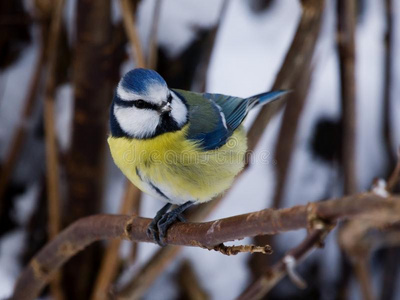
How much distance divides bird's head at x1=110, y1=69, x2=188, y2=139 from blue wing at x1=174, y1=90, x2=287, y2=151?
1.5 inches

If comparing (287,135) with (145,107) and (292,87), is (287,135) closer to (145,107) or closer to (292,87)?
(292,87)

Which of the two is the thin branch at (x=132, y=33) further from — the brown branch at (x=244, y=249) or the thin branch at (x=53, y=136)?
the brown branch at (x=244, y=249)

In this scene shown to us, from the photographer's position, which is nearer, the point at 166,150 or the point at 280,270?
the point at 166,150

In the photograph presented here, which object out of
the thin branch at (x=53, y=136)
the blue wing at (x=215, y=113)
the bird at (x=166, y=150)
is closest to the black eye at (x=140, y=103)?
the bird at (x=166, y=150)

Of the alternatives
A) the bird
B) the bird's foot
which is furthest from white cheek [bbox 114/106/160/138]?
the bird's foot

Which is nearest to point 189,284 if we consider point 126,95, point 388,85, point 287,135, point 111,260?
point 111,260

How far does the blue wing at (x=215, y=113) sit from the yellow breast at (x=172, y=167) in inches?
1.4

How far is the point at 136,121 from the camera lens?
99cm

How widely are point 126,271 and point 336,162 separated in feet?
2.19

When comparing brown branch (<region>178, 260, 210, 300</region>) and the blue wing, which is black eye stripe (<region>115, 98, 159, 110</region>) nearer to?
the blue wing

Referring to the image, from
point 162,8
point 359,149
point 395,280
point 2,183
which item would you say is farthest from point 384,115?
point 2,183

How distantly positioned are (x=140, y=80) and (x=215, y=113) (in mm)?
337

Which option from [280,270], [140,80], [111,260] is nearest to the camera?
[140,80]

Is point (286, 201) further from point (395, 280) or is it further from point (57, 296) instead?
point (57, 296)
